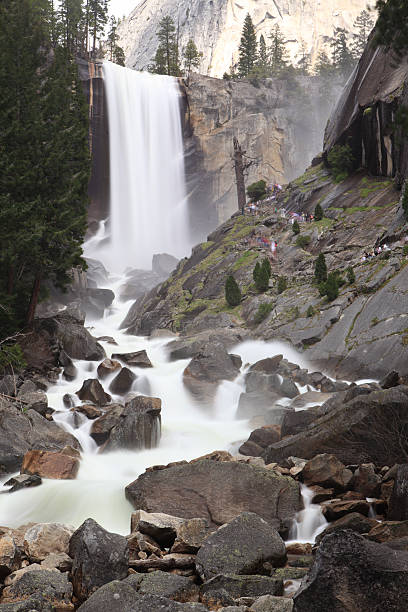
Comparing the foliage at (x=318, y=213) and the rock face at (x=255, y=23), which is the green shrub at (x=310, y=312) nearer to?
the foliage at (x=318, y=213)

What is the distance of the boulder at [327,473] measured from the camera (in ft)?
33.5

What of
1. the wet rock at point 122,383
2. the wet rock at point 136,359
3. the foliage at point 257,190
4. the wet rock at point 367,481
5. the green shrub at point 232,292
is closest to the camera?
the wet rock at point 367,481

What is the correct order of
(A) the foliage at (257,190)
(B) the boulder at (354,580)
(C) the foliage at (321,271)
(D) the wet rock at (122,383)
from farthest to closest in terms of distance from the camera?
(A) the foliage at (257,190)
(C) the foliage at (321,271)
(D) the wet rock at (122,383)
(B) the boulder at (354,580)

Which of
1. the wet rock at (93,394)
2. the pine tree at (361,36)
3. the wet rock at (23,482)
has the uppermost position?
the pine tree at (361,36)

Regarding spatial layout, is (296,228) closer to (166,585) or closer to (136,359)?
(136,359)

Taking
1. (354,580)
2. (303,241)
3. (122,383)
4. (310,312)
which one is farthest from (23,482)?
(303,241)

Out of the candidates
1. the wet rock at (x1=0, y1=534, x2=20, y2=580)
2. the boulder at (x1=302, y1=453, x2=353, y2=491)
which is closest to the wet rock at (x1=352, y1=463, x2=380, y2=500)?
the boulder at (x1=302, y1=453, x2=353, y2=491)

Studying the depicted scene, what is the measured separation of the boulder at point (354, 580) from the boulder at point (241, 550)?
2152mm

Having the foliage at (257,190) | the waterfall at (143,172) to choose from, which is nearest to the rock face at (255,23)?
the waterfall at (143,172)

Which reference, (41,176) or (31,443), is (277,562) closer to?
(31,443)

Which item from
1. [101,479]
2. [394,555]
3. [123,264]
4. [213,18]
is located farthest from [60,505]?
[213,18]

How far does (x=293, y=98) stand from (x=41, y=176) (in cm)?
6935

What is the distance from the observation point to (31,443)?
14.4 metres

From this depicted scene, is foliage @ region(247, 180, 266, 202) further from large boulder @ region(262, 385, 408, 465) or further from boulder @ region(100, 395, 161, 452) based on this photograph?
large boulder @ region(262, 385, 408, 465)
